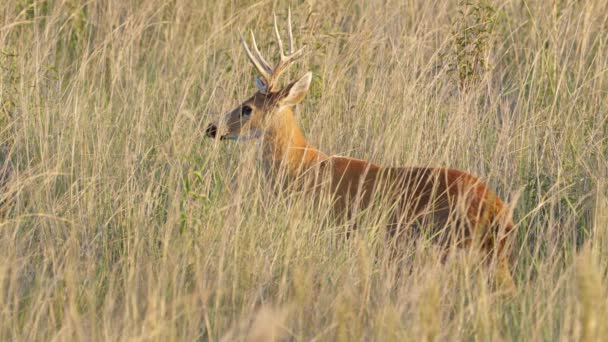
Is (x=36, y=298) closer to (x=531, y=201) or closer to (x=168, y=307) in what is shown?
(x=168, y=307)

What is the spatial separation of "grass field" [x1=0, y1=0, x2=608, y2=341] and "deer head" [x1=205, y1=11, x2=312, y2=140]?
11 centimetres

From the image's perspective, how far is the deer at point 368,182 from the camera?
175 inches

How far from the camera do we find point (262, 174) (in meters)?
5.41

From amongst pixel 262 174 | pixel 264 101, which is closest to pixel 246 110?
pixel 264 101

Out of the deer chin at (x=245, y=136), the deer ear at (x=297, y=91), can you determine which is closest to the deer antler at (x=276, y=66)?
the deer ear at (x=297, y=91)

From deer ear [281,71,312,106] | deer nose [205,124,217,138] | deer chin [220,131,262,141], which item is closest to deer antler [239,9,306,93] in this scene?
deer ear [281,71,312,106]

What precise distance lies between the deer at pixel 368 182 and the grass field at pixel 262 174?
116mm

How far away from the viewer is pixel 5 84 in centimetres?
595

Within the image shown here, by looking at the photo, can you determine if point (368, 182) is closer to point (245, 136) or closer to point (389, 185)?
point (389, 185)

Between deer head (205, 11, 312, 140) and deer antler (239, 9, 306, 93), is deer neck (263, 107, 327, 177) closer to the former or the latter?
deer head (205, 11, 312, 140)

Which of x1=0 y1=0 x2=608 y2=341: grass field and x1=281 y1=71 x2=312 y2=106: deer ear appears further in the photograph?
x1=281 y1=71 x2=312 y2=106: deer ear

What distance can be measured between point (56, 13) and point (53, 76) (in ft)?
2.55

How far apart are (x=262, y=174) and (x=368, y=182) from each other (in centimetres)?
53

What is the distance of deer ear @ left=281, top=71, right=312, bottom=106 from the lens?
5.74 meters
